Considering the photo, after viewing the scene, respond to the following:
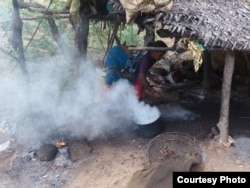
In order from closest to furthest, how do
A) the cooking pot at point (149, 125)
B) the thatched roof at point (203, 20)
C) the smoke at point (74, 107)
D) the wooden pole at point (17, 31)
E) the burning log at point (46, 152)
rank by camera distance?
the thatched roof at point (203, 20), the wooden pole at point (17, 31), the burning log at point (46, 152), the cooking pot at point (149, 125), the smoke at point (74, 107)

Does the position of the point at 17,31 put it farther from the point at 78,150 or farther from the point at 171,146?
the point at 171,146

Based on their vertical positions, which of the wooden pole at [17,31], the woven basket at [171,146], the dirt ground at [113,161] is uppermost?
the wooden pole at [17,31]

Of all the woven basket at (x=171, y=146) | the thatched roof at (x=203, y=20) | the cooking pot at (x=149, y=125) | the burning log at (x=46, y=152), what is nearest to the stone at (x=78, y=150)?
the burning log at (x=46, y=152)

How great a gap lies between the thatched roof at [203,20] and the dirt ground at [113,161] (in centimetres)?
198

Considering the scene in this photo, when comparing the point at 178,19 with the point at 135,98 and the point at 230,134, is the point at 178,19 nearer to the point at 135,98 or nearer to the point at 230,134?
the point at 135,98

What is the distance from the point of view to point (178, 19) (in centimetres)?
560

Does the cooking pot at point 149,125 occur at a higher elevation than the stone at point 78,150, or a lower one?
higher

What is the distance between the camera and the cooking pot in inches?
260

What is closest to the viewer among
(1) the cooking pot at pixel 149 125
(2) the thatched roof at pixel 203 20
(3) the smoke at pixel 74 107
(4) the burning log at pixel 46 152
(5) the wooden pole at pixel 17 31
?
(2) the thatched roof at pixel 203 20

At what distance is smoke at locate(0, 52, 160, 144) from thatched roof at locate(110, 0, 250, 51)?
171 centimetres

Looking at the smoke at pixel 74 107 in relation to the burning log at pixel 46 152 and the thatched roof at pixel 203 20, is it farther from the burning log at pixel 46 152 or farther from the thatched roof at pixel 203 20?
the thatched roof at pixel 203 20

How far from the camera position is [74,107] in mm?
7582

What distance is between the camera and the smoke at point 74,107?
7.12 meters

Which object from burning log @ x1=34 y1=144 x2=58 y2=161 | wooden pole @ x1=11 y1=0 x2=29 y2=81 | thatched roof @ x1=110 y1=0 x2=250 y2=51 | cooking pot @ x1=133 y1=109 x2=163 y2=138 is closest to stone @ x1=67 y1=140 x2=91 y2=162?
burning log @ x1=34 y1=144 x2=58 y2=161
